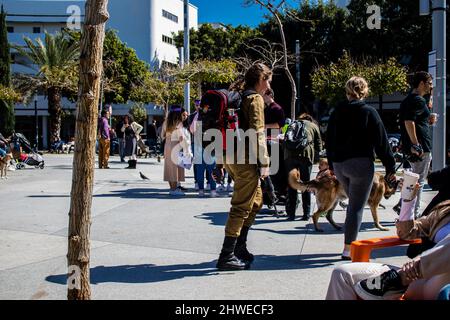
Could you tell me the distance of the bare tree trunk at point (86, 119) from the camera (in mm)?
2891

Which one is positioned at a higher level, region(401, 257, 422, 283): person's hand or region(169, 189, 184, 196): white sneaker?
region(401, 257, 422, 283): person's hand

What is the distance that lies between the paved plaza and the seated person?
137cm

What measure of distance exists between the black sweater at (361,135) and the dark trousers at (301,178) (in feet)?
8.75

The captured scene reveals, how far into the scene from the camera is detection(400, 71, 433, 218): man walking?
6.59 metres

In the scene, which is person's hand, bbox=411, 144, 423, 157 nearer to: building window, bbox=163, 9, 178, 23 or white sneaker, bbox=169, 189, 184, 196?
white sneaker, bbox=169, 189, 184, 196

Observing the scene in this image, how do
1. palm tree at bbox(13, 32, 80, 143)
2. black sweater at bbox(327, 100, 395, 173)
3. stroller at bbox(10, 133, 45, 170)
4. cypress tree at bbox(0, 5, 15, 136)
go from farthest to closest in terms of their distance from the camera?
cypress tree at bbox(0, 5, 15, 136)
palm tree at bbox(13, 32, 80, 143)
stroller at bbox(10, 133, 45, 170)
black sweater at bbox(327, 100, 395, 173)

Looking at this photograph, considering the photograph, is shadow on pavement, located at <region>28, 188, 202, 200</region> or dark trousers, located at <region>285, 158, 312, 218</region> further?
shadow on pavement, located at <region>28, 188, 202, 200</region>

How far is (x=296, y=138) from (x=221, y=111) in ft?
9.46

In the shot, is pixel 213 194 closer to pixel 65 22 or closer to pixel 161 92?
pixel 161 92

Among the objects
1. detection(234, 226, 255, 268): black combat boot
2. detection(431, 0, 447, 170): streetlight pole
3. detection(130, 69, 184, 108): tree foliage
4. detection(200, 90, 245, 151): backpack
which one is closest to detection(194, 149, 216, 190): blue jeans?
detection(431, 0, 447, 170): streetlight pole

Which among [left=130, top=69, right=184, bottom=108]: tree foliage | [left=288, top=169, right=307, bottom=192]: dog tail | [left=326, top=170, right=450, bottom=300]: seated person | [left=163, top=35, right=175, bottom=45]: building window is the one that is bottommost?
[left=326, top=170, right=450, bottom=300]: seated person

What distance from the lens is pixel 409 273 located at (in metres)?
2.80

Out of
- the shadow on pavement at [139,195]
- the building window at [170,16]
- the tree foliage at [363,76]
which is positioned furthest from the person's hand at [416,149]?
the building window at [170,16]

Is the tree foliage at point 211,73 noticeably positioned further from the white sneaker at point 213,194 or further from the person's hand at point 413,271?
the person's hand at point 413,271
